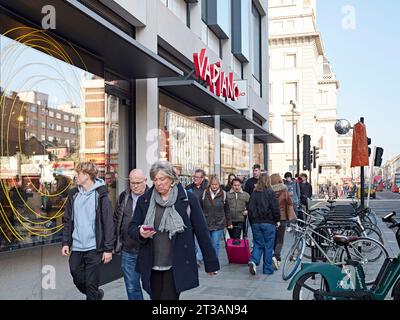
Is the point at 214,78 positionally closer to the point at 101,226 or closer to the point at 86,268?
→ the point at 101,226

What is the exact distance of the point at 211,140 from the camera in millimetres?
16344

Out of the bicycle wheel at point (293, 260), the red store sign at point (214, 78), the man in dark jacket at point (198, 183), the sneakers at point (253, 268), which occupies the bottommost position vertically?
the sneakers at point (253, 268)

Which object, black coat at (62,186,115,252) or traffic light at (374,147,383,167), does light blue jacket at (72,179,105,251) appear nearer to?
black coat at (62,186,115,252)

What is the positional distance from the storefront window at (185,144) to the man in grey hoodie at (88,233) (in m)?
5.70

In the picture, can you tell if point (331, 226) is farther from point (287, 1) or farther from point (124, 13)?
point (287, 1)

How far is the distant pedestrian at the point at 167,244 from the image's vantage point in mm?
4375

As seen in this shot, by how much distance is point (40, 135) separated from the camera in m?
6.66

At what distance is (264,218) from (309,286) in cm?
290

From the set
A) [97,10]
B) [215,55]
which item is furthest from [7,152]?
[215,55]

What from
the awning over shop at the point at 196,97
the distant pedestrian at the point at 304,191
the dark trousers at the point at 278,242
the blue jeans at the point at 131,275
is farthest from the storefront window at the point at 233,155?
the blue jeans at the point at 131,275

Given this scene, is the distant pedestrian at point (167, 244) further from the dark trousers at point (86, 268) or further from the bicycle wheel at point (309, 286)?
the bicycle wheel at point (309, 286)

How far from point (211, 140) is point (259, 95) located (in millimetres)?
9032

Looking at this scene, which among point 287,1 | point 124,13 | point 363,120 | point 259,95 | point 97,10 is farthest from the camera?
point 287,1

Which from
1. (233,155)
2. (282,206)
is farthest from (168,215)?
(233,155)
